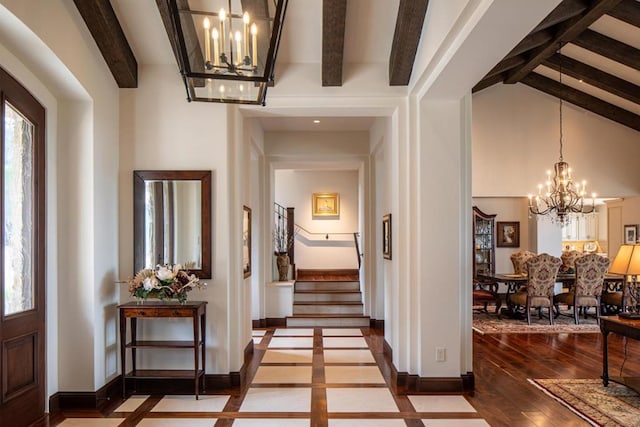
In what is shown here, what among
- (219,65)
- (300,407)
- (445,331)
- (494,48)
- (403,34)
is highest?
(403,34)

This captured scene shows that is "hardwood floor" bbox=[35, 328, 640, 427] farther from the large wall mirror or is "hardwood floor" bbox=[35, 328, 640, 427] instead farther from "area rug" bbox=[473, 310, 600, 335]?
the large wall mirror

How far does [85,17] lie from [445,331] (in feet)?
13.4

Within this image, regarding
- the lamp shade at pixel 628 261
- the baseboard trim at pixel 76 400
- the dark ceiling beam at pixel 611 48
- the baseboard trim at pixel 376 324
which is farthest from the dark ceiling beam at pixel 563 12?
the baseboard trim at pixel 76 400

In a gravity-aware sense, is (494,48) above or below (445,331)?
A: above

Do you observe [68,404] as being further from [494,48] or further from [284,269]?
[284,269]

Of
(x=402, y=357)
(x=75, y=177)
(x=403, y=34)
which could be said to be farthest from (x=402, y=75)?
(x=75, y=177)

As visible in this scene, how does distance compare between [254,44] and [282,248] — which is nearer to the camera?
[254,44]

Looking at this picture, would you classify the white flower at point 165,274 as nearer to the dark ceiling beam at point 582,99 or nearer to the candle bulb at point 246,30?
the candle bulb at point 246,30

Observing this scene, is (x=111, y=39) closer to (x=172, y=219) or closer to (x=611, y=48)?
(x=172, y=219)

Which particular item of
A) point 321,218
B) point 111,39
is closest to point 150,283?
point 111,39

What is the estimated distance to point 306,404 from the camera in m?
4.27

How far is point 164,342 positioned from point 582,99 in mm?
9718

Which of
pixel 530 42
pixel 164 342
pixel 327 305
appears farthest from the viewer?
pixel 327 305

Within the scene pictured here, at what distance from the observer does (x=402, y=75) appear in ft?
15.4
